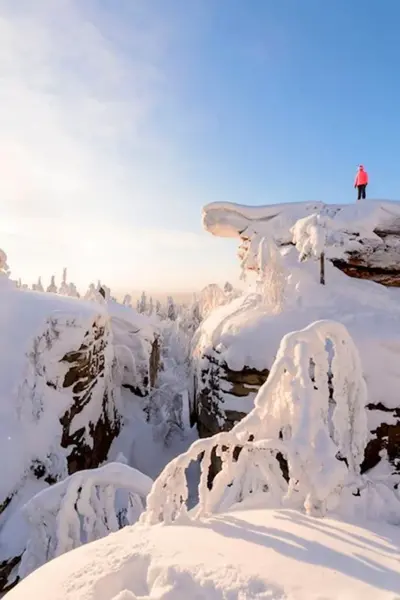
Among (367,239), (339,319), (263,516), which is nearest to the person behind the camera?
(263,516)

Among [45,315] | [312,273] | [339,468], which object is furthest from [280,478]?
[45,315]

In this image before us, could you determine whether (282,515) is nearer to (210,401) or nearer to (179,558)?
(179,558)

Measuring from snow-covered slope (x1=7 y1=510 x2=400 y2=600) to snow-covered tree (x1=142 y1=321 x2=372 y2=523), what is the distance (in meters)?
0.30

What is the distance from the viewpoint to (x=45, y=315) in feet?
42.8

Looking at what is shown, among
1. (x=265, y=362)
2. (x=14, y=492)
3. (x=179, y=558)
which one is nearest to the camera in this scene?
(x=179, y=558)

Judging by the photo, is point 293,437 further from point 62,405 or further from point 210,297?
point 210,297

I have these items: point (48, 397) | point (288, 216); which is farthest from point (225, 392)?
point (288, 216)

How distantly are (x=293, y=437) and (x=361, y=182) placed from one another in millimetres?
13011

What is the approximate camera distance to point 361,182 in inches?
564

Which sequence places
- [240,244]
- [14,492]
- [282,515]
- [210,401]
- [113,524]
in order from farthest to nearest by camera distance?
[240,244] → [210,401] → [14,492] → [113,524] → [282,515]

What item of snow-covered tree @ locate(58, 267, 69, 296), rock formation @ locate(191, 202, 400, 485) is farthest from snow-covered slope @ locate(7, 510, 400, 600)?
snow-covered tree @ locate(58, 267, 69, 296)

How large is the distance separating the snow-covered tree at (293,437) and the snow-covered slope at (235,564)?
300 millimetres

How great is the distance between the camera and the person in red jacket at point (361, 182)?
14321mm

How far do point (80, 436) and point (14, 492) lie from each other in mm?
3661
